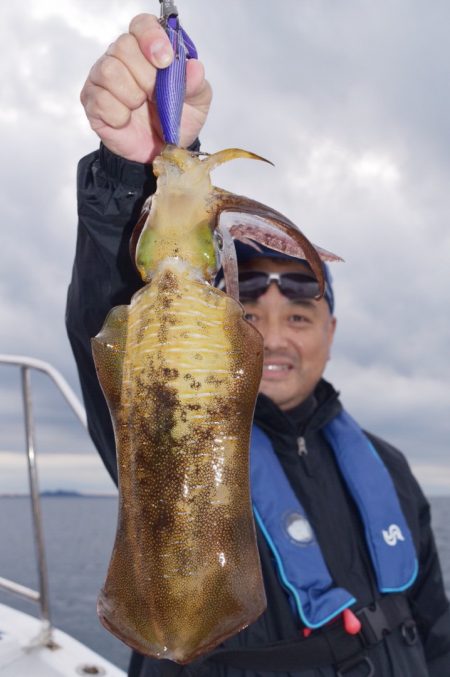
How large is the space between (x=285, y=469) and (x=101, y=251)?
2.08 metres

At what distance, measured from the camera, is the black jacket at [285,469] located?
94.8 inches

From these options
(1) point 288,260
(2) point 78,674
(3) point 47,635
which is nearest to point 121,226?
(1) point 288,260

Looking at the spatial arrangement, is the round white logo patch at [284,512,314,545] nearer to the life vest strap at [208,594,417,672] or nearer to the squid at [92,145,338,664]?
the life vest strap at [208,594,417,672]

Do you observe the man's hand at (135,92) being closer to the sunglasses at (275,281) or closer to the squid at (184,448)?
the squid at (184,448)

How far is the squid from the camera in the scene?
1.35 meters

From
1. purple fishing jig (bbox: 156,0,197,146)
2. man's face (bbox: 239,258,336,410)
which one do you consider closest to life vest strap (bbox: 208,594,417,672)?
man's face (bbox: 239,258,336,410)

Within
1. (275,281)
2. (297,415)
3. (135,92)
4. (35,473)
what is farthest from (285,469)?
Result: (135,92)

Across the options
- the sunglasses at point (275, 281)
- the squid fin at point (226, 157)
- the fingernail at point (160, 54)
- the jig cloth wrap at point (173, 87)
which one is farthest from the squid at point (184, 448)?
the sunglasses at point (275, 281)

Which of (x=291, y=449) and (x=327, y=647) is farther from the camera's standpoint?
(x=291, y=449)

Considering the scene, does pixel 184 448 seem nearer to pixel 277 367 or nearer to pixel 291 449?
pixel 291 449

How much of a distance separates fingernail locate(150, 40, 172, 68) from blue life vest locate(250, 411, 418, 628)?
8.09 ft

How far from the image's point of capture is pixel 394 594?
3658mm

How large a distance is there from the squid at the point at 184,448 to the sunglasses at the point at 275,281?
289 cm

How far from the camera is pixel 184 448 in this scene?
136 centimetres
